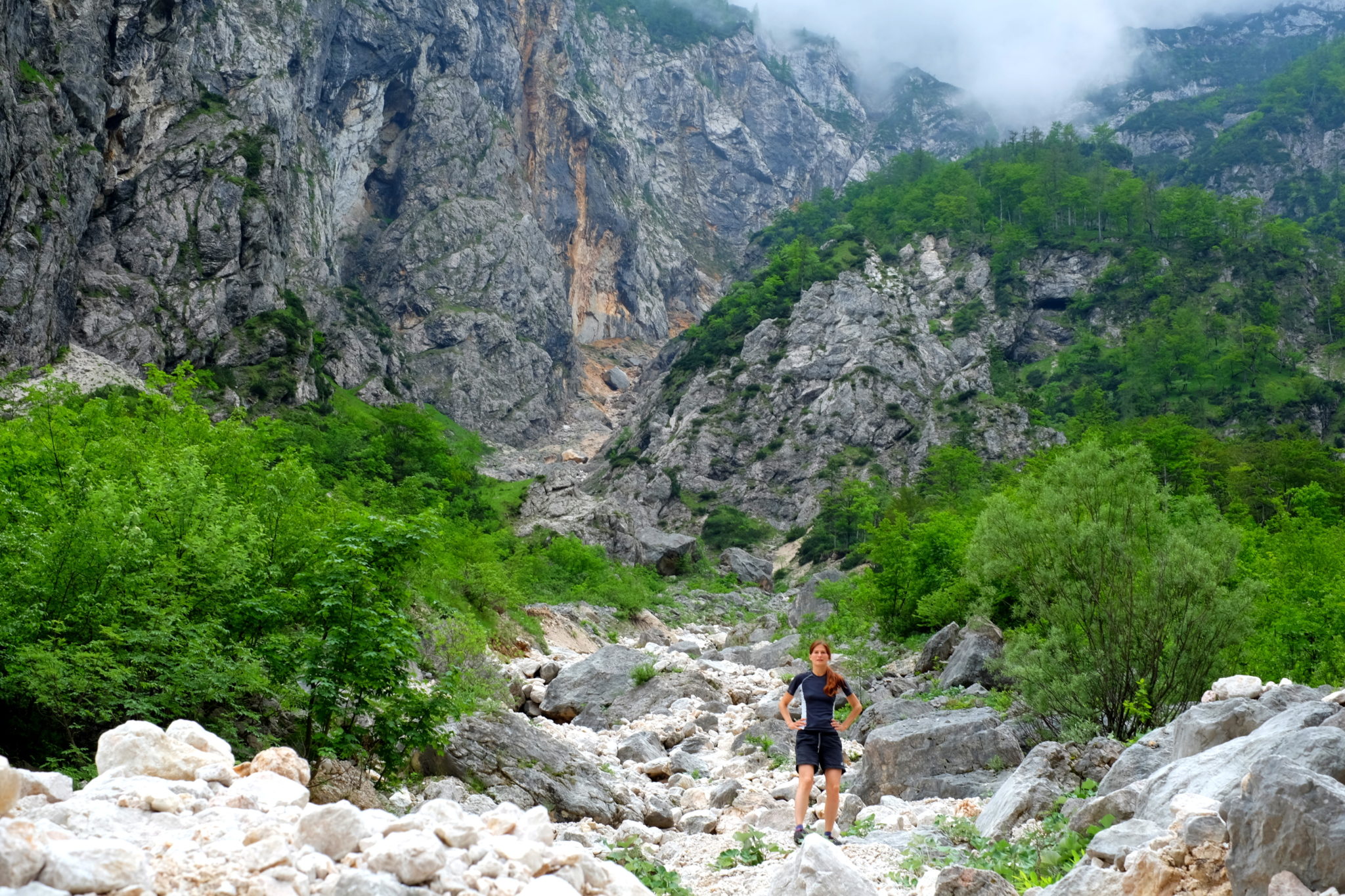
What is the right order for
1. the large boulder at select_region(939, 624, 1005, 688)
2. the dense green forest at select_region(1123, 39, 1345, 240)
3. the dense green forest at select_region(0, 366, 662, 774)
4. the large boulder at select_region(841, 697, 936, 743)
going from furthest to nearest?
the dense green forest at select_region(1123, 39, 1345, 240) < the large boulder at select_region(939, 624, 1005, 688) < the large boulder at select_region(841, 697, 936, 743) < the dense green forest at select_region(0, 366, 662, 774)

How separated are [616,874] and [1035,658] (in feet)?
32.1

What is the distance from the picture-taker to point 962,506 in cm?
4325

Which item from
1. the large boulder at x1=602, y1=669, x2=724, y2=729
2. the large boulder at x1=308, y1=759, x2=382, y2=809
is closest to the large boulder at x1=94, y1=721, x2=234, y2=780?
the large boulder at x1=308, y1=759, x2=382, y2=809

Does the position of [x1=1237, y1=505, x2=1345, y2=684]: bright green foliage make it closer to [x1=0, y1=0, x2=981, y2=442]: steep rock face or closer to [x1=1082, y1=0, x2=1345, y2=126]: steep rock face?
[x1=0, y1=0, x2=981, y2=442]: steep rock face

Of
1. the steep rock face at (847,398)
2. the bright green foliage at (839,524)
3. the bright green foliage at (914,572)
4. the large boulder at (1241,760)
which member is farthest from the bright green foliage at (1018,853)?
the steep rock face at (847,398)

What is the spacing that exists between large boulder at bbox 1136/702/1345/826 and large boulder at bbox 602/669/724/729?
1126 centimetres

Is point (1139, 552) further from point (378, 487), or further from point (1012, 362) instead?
point (1012, 362)

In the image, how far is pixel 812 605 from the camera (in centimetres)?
3869

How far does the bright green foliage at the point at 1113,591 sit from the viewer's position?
12859 millimetres

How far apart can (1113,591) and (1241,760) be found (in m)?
7.09

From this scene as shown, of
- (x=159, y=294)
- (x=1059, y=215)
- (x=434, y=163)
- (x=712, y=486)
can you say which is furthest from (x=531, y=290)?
(x=1059, y=215)

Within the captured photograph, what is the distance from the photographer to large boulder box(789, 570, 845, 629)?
3517cm

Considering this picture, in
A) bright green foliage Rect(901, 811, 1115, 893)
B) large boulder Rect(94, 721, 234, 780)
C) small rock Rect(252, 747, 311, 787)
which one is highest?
large boulder Rect(94, 721, 234, 780)

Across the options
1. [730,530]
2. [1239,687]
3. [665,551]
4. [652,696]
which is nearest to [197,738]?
[1239,687]
